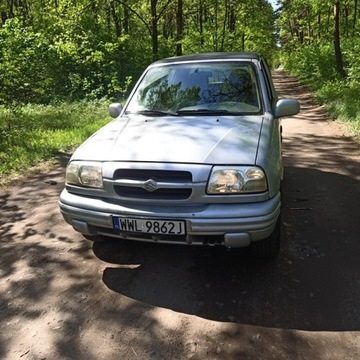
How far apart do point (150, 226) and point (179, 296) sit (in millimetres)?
611

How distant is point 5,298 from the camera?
3.19 metres

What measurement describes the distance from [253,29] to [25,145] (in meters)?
24.9

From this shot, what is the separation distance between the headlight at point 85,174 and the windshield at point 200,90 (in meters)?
1.15

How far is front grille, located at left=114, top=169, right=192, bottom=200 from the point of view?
2.95m

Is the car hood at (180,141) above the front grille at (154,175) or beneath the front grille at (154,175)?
above

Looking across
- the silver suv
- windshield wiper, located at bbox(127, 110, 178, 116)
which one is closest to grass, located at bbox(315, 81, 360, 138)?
windshield wiper, located at bbox(127, 110, 178, 116)

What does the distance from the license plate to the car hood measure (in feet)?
1.51

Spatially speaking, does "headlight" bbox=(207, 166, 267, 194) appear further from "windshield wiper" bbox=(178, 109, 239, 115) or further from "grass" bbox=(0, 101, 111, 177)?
"grass" bbox=(0, 101, 111, 177)

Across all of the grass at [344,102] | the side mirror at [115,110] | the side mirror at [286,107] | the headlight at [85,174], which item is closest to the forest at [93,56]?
the grass at [344,102]

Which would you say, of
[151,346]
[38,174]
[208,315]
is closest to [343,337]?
[208,315]

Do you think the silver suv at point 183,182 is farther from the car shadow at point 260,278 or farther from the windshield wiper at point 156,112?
the car shadow at point 260,278

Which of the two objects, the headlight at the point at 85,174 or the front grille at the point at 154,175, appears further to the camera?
the headlight at the point at 85,174

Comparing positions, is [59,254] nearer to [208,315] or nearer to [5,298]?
[5,298]

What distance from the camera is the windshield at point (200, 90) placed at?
13.3 ft
